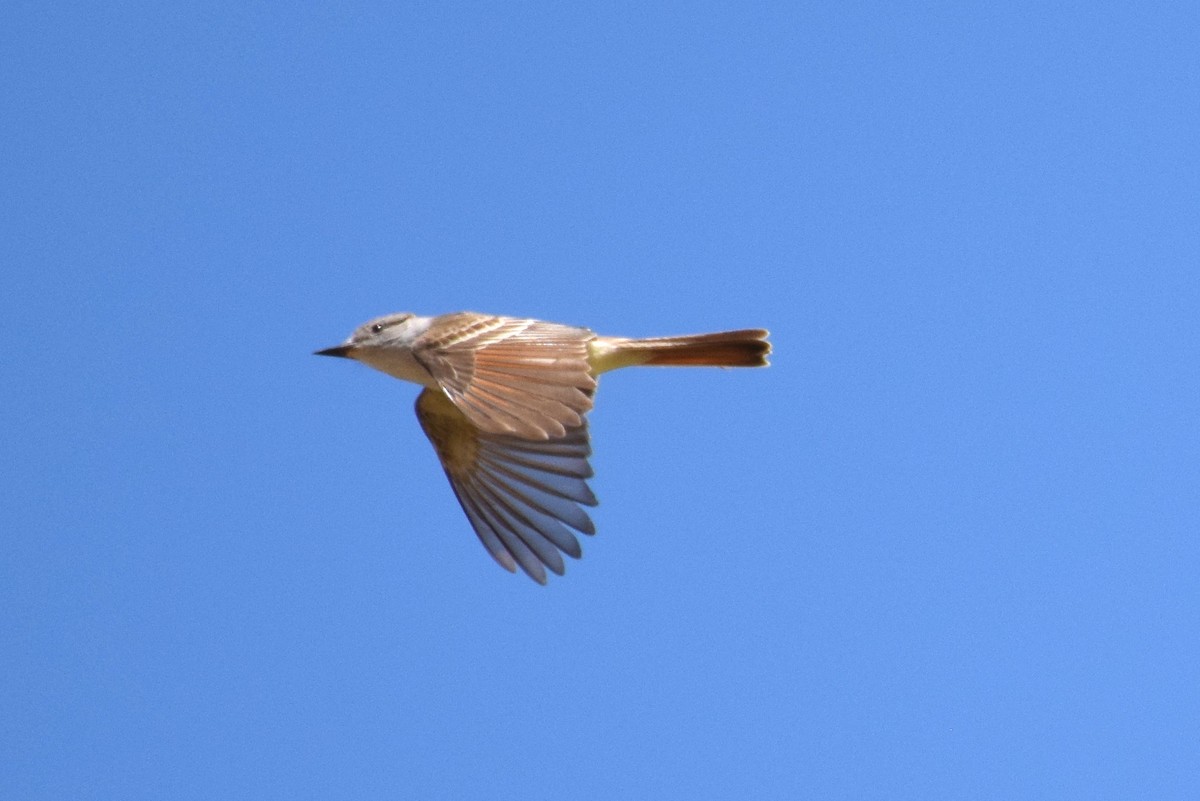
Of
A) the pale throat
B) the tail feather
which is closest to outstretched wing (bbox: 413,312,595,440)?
the pale throat

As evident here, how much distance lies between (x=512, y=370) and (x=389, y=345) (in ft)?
3.81

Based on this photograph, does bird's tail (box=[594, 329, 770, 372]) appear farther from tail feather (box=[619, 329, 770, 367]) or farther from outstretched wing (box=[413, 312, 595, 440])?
outstretched wing (box=[413, 312, 595, 440])

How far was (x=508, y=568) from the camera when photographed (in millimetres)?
9055

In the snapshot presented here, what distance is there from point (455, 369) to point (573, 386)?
2.08 feet

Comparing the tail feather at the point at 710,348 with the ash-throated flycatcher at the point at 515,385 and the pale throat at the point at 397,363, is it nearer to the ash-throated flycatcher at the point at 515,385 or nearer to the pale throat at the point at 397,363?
the ash-throated flycatcher at the point at 515,385

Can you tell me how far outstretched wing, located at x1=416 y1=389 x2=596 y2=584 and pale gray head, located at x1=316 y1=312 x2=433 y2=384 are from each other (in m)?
0.38

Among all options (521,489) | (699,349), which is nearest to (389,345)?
(521,489)

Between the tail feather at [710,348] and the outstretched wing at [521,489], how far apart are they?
25.5 inches

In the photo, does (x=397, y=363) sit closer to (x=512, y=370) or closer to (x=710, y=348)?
(x=512, y=370)

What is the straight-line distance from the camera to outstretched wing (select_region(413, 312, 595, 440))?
7855 millimetres

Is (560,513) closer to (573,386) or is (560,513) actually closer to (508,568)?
(508,568)

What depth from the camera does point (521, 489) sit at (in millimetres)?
9312

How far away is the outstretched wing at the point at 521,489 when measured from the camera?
356 inches

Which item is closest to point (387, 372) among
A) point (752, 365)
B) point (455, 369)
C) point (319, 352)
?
point (319, 352)
